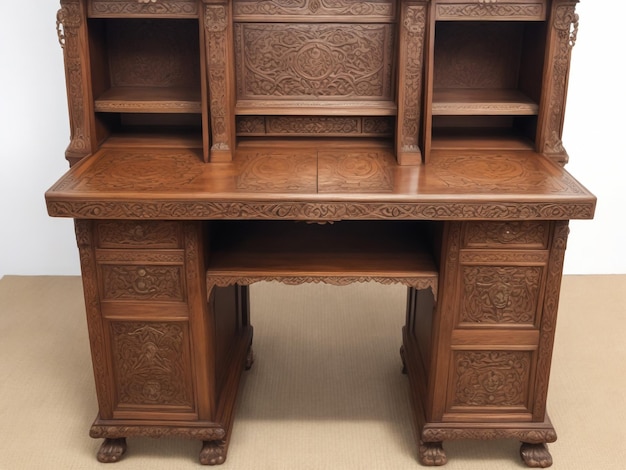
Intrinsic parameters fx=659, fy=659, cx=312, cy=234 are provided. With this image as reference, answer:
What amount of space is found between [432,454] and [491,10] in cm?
154

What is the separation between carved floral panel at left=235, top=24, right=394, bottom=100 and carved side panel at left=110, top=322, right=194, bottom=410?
90 centimetres

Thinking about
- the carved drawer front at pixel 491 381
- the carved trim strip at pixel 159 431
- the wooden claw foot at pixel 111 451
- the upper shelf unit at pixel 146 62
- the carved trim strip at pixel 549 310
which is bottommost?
the wooden claw foot at pixel 111 451

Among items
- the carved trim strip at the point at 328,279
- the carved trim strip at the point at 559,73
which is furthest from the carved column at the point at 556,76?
the carved trim strip at the point at 328,279

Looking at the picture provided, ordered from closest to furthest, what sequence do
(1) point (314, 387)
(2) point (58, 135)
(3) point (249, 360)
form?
(1) point (314, 387)
(3) point (249, 360)
(2) point (58, 135)

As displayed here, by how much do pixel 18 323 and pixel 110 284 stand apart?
142cm

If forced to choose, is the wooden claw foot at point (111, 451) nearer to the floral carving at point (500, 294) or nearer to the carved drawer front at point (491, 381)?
the carved drawer front at point (491, 381)

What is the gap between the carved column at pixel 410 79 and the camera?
7.16 ft

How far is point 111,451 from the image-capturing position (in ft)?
7.66

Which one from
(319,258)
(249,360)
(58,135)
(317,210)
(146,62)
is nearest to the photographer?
(317,210)

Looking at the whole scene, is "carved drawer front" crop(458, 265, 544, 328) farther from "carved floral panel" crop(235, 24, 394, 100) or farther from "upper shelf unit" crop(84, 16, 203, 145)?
"upper shelf unit" crop(84, 16, 203, 145)

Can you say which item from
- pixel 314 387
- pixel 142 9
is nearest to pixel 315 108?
pixel 142 9

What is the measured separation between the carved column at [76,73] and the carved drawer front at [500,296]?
1.37m

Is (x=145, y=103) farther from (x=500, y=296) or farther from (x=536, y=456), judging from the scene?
(x=536, y=456)

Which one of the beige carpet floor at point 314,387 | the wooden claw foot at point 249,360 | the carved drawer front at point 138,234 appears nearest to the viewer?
the carved drawer front at point 138,234
